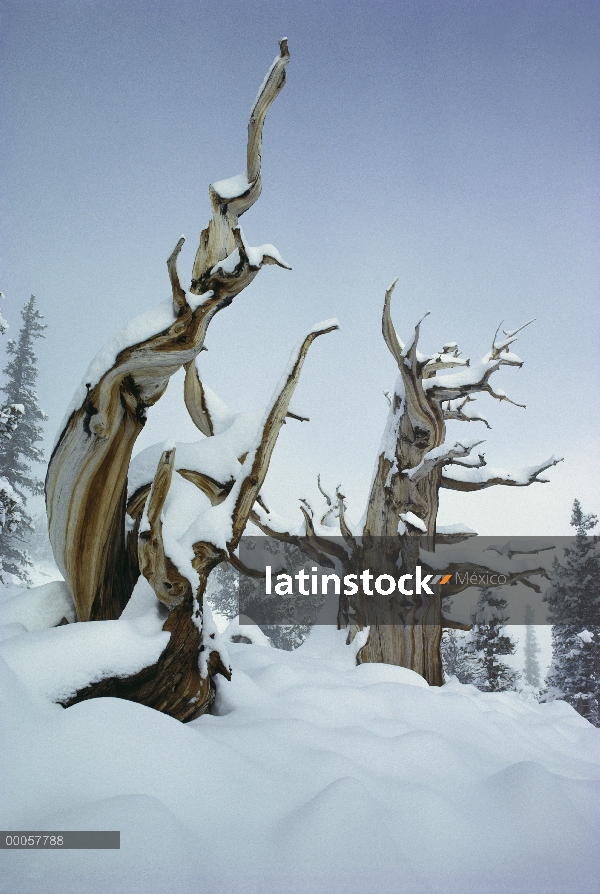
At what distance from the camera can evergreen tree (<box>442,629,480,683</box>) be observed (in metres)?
14.1

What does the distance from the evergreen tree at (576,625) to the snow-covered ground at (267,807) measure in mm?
12457

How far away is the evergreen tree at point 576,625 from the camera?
40.9ft

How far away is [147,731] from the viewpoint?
1.37 meters

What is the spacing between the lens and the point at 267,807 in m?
1.22

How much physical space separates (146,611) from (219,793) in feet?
3.56

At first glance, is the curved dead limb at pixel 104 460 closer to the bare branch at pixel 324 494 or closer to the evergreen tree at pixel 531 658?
the bare branch at pixel 324 494

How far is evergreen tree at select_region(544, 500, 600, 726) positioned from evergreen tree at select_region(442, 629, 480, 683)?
81.6 inches

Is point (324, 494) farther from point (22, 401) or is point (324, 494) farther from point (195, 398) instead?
point (22, 401)

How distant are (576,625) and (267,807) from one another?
14.9 meters

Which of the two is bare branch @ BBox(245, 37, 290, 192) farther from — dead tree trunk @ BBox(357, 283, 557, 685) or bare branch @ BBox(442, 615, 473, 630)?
bare branch @ BBox(442, 615, 473, 630)

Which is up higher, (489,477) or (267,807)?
(489,477)

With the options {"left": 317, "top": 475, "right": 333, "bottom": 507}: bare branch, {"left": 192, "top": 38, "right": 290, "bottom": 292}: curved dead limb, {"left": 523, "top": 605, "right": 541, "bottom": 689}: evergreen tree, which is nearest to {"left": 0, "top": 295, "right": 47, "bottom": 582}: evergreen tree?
{"left": 317, "top": 475, "right": 333, "bottom": 507}: bare branch

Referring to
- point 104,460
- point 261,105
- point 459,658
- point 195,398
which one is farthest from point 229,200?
point 459,658

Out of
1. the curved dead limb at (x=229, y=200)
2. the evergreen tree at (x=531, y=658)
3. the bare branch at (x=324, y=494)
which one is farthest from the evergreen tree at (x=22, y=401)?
the evergreen tree at (x=531, y=658)
